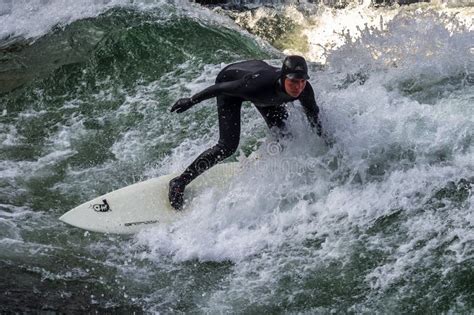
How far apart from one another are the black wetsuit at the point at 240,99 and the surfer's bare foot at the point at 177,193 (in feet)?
0.16

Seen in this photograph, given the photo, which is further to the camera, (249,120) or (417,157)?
(249,120)

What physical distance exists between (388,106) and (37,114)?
14.7 feet

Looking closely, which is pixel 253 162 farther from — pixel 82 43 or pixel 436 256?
pixel 82 43

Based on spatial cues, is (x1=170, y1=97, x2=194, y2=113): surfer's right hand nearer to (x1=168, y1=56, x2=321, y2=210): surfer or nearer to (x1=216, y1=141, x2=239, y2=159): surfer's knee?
(x1=168, y1=56, x2=321, y2=210): surfer

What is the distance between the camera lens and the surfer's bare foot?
6.61m

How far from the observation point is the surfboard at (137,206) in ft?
21.4

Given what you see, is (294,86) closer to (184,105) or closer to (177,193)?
(184,105)

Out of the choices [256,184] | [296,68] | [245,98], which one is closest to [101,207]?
[256,184]

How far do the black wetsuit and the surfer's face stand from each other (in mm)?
98

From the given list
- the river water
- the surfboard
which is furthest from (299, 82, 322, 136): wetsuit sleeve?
the surfboard

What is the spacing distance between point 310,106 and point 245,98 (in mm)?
572

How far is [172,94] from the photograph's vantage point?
362 inches

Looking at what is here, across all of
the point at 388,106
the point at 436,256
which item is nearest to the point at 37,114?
the point at 388,106

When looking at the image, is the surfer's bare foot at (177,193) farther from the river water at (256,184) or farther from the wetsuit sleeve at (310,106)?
the wetsuit sleeve at (310,106)
